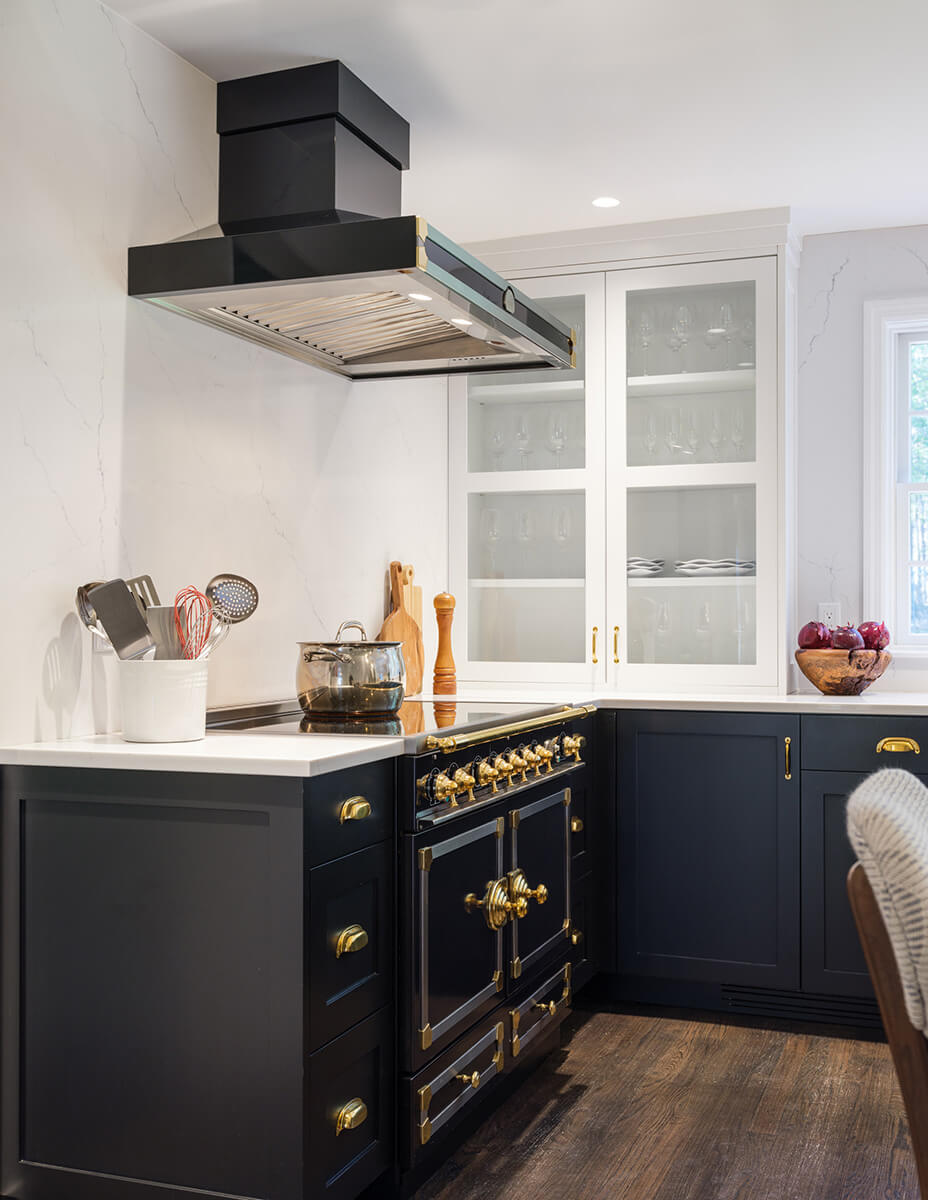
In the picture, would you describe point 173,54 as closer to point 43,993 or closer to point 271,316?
point 271,316

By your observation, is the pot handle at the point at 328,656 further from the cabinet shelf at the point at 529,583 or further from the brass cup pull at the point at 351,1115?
the cabinet shelf at the point at 529,583

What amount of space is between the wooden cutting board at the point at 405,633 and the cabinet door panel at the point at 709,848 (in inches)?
25.9

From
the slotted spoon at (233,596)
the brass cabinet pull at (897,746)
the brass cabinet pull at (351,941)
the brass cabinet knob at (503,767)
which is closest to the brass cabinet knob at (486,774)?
the brass cabinet knob at (503,767)

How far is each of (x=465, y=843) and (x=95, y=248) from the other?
142 cm

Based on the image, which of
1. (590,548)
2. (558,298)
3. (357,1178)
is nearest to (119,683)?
(357,1178)

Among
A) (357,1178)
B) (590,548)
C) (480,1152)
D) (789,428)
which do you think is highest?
(789,428)

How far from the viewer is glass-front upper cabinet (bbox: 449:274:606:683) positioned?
396cm

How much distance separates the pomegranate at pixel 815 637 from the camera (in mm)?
3588

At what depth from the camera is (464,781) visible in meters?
2.39

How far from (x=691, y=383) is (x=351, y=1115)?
2.59 metres

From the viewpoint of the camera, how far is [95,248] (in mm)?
2391

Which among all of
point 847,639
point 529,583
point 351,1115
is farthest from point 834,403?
point 351,1115

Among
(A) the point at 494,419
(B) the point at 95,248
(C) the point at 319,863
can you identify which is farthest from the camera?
(A) the point at 494,419

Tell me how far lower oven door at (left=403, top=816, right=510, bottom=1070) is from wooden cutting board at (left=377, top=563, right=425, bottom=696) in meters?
1.12
